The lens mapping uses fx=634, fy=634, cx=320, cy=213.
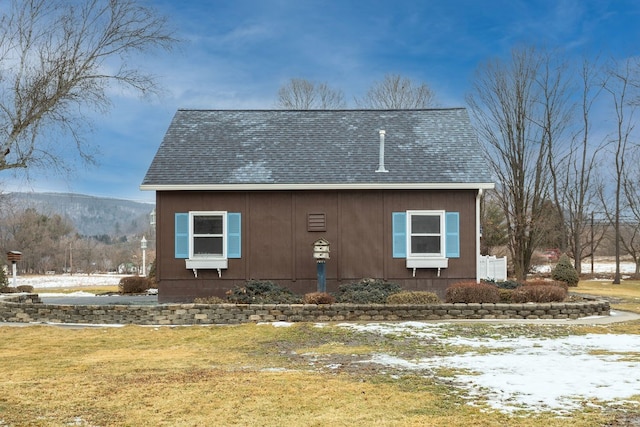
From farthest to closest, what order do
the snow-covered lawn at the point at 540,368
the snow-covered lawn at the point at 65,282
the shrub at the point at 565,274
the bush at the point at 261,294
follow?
the snow-covered lawn at the point at 65,282
the shrub at the point at 565,274
the bush at the point at 261,294
the snow-covered lawn at the point at 540,368

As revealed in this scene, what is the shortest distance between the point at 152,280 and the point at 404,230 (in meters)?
10.4

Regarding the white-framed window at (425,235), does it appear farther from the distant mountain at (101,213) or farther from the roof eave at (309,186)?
the distant mountain at (101,213)

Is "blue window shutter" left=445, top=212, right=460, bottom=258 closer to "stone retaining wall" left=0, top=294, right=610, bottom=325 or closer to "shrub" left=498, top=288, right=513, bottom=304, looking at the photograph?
"shrub" left=498, top=288, right=513, bottom=304

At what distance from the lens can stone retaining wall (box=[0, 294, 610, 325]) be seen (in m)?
13.7

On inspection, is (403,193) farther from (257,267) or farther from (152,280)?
(152,280)

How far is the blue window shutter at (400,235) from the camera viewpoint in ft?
53.5

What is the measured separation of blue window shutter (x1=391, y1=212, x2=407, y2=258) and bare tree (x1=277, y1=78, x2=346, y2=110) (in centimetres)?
2242

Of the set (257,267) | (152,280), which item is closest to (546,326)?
(257,267)

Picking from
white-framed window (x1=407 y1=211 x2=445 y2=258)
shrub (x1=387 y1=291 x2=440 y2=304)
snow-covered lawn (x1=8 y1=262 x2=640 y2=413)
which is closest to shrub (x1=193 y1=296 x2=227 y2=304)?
shrub (x1=387 y1=291 x2=440 y2=304)

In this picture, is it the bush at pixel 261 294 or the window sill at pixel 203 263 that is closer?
the bush at pixel 261 294

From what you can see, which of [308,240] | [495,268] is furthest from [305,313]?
→ [495,268]

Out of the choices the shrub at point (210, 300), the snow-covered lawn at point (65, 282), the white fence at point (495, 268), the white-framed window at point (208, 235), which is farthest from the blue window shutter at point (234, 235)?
the snow-covered lawn at point (65, 282)

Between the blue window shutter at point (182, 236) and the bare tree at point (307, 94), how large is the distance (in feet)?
73.4

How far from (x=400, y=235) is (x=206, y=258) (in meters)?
5.02
